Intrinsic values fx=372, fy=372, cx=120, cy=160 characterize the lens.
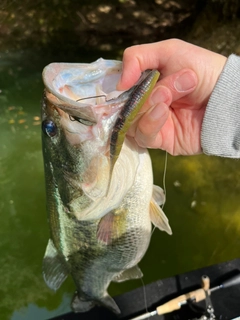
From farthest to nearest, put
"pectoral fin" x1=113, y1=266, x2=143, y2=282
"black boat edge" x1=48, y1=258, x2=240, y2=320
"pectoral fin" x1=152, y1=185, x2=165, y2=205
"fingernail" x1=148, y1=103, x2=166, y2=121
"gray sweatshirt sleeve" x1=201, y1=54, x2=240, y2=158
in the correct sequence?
"black boat edge" x1=48, y1=258, x2=240, y2=320 → "pectoral fin" x1=113, y1=266, x2=143, y2=282 → "pectoral fin" x1=152, y1=185, x2=165, y2=205 → "gray sweatshirt sleeve" x1=201, y1=54, x2=240, y2=158 → "fingernail" x1=148, y1=103, x2=166, y2=121

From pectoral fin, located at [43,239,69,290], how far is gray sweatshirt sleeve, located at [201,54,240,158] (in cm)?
93

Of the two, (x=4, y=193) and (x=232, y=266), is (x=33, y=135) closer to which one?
(x=4, y=193)

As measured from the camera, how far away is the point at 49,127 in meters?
1.24

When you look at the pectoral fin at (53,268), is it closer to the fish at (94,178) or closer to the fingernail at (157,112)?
the fish at (94,178)

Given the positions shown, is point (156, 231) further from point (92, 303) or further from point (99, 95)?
point (99, 95)

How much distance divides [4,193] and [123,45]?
2.12m

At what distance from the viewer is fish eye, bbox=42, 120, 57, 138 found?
1230mm

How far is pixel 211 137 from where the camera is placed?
57.4 inches

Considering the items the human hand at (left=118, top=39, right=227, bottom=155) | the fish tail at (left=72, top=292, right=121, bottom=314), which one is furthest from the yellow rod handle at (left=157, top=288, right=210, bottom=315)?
the human hand at (left=118, top=39, right=227, bottom=155)

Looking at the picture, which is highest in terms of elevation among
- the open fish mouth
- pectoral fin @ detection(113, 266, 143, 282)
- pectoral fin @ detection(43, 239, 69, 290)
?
the open fish mouth

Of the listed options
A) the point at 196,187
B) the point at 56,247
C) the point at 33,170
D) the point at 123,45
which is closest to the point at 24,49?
the point at 123,45

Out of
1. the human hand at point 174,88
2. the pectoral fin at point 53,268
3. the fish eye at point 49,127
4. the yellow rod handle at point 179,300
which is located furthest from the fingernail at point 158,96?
the yellow rod handle at point 179,300

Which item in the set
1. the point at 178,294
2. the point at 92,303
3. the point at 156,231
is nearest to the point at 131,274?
the point at 92,303

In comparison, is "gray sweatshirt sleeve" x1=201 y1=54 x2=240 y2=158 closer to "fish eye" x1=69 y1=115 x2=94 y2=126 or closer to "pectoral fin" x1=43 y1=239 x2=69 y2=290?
"fish eye" x1=69 y1=115 x2=94 y2=126
